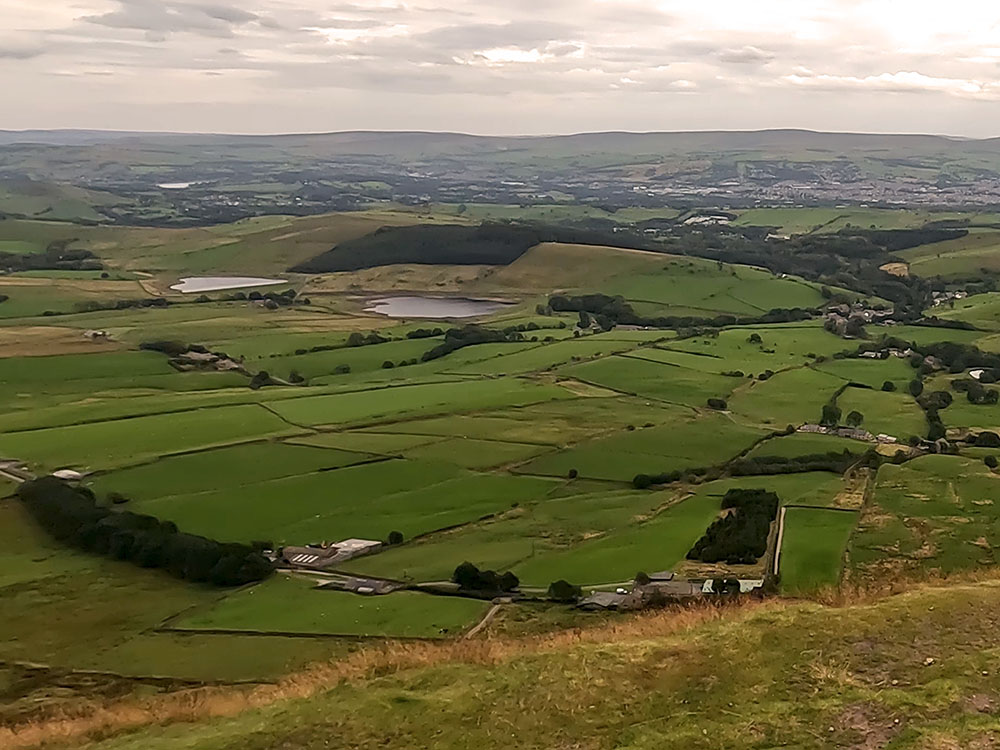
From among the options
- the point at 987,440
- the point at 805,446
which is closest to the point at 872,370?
the point at 987,440

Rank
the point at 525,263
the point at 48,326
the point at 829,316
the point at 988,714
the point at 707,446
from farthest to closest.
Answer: the point at 525,263
the point at 829,316
the point at 48,326
the point at 707,446
the point at 988,714

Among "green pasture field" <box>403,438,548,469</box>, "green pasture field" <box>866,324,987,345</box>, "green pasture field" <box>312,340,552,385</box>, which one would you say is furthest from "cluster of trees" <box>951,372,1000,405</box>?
"green pasture field" <box>312,340,552,385</box>

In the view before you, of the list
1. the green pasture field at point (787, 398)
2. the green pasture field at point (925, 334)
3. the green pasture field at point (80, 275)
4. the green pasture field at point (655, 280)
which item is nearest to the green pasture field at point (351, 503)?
the green pasture field at point (787, 398)

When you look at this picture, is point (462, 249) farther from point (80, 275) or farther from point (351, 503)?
point (351, 503)

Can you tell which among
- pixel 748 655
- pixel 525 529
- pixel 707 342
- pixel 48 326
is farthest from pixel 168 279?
pixel 748 655

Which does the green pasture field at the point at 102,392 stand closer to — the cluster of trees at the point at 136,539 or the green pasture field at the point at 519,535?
the cluster of trees at the point at 136,539

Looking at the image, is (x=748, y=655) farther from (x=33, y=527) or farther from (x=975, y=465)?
(x=975, y=465)

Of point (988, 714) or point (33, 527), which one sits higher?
point (988, 714)

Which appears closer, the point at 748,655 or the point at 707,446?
the point at 748,655
